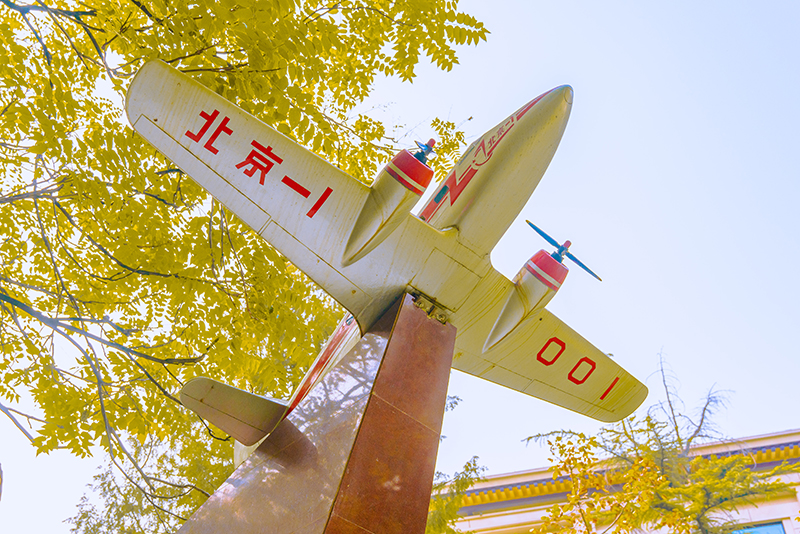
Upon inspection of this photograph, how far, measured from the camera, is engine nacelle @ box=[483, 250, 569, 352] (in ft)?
13.6

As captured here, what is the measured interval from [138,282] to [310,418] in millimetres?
2157

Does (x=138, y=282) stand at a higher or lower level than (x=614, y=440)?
lower

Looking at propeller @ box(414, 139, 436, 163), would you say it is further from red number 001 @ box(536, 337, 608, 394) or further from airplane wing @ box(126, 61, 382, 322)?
red number 001 @ box(536, 337, 608, 394)

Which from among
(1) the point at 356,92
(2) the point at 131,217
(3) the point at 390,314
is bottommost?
(3) the point at 390,314

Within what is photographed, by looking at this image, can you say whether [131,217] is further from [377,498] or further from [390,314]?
[377,498]

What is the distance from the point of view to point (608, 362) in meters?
5.05

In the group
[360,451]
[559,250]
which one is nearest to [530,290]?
[559,250]

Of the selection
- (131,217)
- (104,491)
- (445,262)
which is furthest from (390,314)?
(104,491)

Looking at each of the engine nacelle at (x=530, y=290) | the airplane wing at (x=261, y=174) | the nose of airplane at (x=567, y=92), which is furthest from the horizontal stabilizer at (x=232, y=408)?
the nose of airplane at (x=567, y=92)

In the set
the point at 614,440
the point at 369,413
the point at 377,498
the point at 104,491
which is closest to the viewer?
the point at 377,498

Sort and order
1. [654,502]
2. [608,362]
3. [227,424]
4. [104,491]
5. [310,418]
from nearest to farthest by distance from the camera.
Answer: [310,418] → [227,424] → [608,362] → [654,502] → [104,491]

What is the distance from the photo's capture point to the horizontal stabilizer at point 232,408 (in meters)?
4.05

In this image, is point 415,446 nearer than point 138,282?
Yes

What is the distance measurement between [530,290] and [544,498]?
9.34 meters
